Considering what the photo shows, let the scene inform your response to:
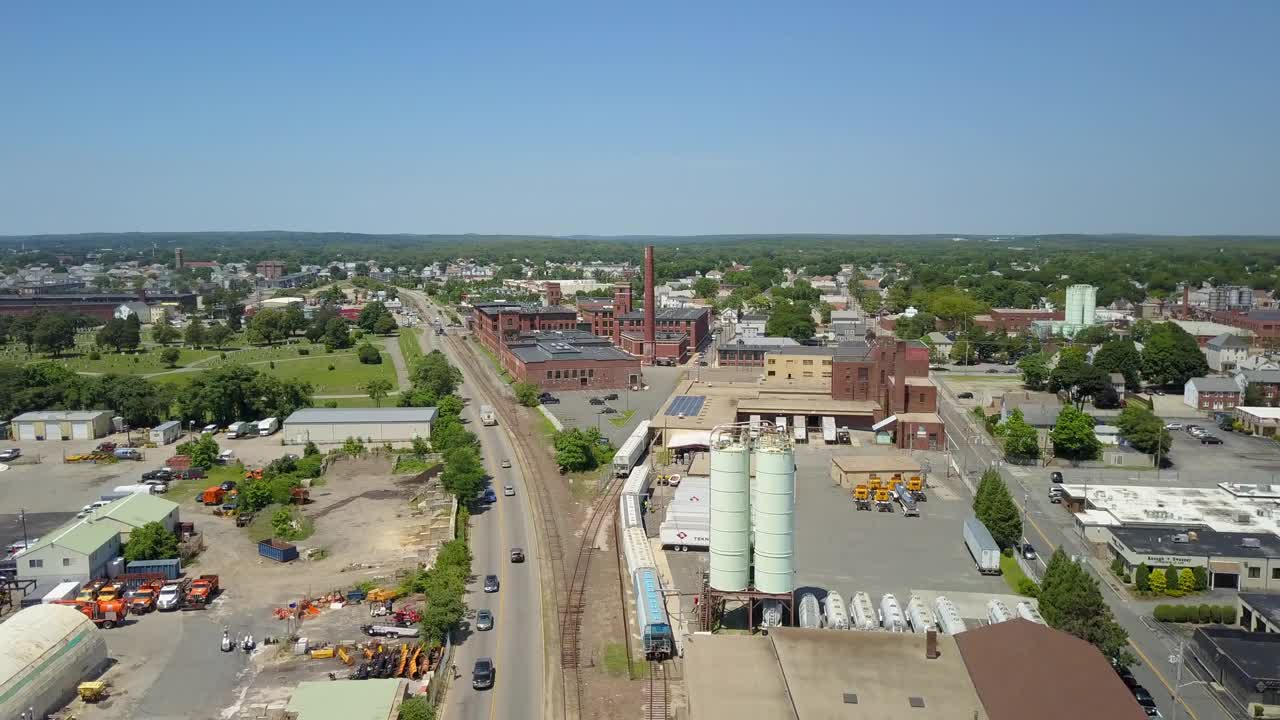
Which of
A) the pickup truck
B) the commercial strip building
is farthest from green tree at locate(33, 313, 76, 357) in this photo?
the commercial strip building

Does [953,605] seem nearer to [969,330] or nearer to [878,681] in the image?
[878,681]

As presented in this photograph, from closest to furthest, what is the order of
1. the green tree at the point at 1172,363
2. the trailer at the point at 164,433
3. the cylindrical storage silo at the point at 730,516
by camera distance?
the cylindrical storage silo at the point at 730,516 < the trailer at the point at 164,433 < the green tree at the point at 1172,363

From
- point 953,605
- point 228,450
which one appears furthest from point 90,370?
point 953,605

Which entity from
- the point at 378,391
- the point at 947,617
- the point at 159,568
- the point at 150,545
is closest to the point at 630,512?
the point at 947,617

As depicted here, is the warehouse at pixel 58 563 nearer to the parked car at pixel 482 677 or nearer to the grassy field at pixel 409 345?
the parked car at pixel 482 677

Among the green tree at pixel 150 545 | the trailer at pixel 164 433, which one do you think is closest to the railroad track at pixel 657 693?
the green tree at pixel 150 545
